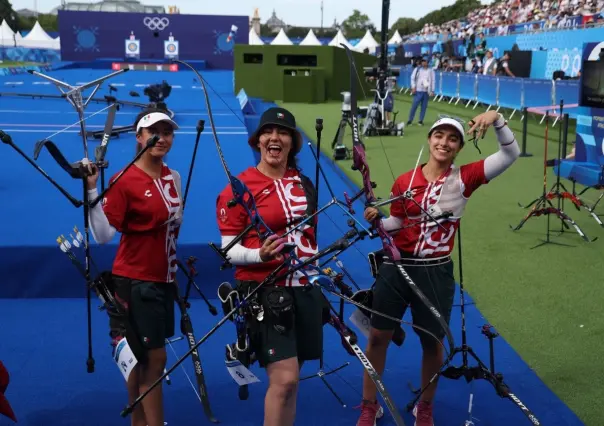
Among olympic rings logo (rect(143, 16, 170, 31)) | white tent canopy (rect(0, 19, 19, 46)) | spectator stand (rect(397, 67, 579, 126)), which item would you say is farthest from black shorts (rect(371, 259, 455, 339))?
white tent canopy (rect(0, 19, 19, 46))

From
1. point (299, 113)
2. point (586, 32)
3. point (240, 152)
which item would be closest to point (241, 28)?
point (299, 113)

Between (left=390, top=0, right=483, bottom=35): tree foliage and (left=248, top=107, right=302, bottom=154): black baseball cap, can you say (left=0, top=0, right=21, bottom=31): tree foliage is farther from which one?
(left=248, top=107, right=302, bottom=154): black baseball cap

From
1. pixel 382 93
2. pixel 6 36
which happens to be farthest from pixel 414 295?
pixel 6 36

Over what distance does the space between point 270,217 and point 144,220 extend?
625mm

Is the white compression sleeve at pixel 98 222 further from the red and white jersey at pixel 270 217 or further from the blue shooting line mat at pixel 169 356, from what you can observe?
the blue shooting line mat at pixel 169 356

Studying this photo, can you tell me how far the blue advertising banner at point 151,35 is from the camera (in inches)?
1726

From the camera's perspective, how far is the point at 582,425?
12.0 feet

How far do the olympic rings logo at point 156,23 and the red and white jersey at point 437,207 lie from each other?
43.6 m

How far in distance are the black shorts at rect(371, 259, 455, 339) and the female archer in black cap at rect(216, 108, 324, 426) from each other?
518mm

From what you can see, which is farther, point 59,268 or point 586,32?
point 586,32

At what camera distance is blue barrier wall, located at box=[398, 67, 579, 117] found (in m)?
14.8

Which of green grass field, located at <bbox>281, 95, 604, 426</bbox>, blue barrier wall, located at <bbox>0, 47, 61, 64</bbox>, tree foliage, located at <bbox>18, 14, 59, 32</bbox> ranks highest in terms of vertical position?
tree foliage, located at <bbox>18, 14, 59, 32</bbox>

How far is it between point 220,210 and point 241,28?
43.8 m

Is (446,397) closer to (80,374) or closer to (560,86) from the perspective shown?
→ (80,374)
